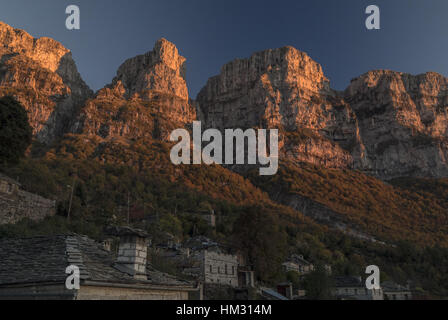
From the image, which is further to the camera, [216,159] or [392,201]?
[216,159]

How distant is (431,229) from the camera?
355 feet

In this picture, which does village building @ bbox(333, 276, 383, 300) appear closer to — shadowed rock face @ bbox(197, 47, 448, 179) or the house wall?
the house wall

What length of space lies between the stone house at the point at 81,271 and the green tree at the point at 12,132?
26095 mm

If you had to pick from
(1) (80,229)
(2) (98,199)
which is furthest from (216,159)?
(1) (80,229)

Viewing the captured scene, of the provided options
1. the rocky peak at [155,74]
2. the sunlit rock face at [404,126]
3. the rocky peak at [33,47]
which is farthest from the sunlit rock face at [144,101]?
the sunlit rock face at [404,126]

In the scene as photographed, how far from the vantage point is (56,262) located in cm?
1231

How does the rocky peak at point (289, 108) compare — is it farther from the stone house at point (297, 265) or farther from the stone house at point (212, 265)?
the stone house at point (212, 265)

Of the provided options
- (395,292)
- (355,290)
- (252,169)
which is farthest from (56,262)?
(252,169)

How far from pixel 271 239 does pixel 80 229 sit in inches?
928

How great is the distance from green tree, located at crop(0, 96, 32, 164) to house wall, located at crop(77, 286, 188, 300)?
29.9 m

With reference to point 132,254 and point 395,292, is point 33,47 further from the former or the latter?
point 132,254

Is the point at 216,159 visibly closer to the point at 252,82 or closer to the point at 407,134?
the point at 252,82

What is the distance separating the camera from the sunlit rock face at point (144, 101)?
130 m

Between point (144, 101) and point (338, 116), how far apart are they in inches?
3669
